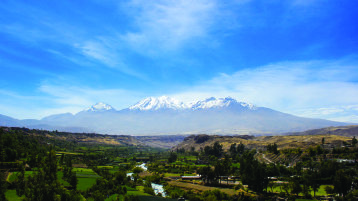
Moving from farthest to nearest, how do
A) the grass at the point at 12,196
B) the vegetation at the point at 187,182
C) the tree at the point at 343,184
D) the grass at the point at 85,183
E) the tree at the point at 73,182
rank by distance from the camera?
the grass at the point at 85,183, the tree at the point at 73,182, the tree at the point at 343,184, the vegetation at the point at 187,182, the grass at the point at 12,196

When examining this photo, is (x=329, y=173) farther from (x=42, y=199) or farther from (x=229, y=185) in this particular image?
(x=42, y=199)

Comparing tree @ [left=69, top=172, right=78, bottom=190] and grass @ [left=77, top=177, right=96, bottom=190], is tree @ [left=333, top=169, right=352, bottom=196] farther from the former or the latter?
tree @ [left=69, top=172, right=78, bottom=190]

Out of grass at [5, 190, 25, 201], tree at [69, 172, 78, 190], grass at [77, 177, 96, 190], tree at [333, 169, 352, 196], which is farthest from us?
grass at [77, 177, 96, 190]

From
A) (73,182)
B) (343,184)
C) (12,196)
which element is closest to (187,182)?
(73,182)

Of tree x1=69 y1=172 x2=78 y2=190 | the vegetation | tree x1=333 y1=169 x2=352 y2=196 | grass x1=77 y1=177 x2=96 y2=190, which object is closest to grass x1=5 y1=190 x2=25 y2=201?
the vegetation

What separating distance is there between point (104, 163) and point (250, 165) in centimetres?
7585

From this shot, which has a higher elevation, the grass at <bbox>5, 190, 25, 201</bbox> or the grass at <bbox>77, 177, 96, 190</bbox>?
the grass at <bbox>5, 190, 25, 201</bbox>

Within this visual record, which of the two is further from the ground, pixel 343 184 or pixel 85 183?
pixel 343 184

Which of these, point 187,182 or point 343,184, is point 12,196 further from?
point 343,184

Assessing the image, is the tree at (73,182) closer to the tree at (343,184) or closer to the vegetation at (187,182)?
the vegetation at (187,182)

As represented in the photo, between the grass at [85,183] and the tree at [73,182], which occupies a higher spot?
the tree at [73,182]

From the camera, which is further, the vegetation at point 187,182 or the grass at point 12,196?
the vegetation at point 187,182

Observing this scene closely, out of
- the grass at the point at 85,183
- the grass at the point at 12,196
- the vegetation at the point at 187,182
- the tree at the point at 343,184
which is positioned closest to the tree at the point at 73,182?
the vegetation at the point at 187,182

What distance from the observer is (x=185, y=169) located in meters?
113
